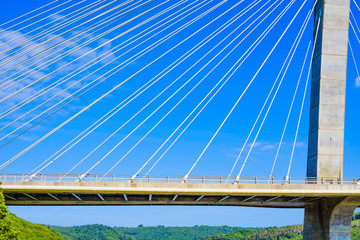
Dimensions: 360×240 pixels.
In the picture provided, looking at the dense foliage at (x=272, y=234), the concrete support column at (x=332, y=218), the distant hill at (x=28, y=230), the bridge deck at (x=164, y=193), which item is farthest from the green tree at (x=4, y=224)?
the dense foliage at (x=272, y=234)

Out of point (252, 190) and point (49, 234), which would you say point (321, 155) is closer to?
point (252, 190)

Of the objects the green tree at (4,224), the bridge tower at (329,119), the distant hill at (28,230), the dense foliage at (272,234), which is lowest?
the green tree at (4,224)

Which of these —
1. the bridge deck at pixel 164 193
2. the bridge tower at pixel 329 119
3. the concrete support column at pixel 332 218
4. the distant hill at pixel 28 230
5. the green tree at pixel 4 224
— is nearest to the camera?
the green tree at pixel 4 224

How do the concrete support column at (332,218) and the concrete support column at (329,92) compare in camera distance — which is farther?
the concrete support column at (329,92)

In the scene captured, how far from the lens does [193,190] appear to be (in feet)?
102

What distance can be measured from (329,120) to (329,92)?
2.00 metres

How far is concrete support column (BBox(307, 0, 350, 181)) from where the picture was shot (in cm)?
3631

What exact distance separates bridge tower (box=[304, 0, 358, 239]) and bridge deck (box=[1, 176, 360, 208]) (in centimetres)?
148

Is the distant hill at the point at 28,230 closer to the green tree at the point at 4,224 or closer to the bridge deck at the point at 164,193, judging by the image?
the bridge deck at the point at 164,193

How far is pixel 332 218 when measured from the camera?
3550 cm

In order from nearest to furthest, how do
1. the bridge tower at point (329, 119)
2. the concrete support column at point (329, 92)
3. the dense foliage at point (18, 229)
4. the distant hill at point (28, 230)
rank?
the dense foliage at point (18, 229) < the bridge tower at point (329, 119) < the concrete support column at point (329, 92) < the distant hill at point (28, 230)

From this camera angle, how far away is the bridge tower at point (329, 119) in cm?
3591

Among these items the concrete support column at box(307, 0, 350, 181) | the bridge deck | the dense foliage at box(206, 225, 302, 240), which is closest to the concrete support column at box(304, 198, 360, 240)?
the bridge deck

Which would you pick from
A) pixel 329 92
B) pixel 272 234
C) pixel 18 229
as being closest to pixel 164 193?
pixel 329 92
